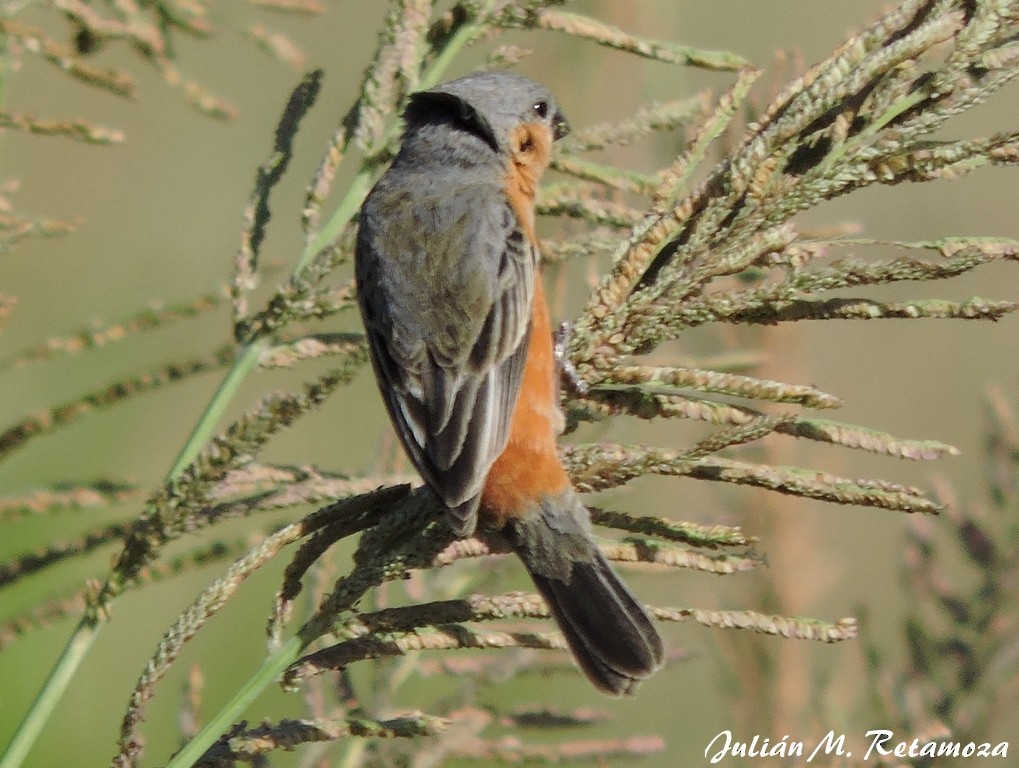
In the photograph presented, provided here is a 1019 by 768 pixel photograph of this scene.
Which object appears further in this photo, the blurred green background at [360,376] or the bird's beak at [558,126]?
the bird's beak at [558,126]

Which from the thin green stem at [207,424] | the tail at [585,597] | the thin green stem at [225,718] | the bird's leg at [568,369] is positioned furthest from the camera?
the tail at [585,597]

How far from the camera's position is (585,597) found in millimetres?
2277

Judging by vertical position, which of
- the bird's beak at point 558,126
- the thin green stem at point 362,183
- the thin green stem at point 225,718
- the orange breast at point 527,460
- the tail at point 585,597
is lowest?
the thin green stem at point 225,718

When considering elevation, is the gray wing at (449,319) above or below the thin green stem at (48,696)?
above

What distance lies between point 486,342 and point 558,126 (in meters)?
0.99

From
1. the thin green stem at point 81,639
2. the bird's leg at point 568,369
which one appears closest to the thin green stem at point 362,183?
the thin green stem at point 81,639

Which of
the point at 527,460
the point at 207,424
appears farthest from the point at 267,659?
the point at 527,460

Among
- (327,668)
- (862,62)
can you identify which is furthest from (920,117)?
(327,668)

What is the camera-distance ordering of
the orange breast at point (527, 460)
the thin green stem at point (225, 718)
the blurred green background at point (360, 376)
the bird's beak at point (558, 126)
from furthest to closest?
the bird's beak at point (558, 126) → the blurred green background at point (360, 376) → the orange breast at point (527, 460) → the thin green stem at point (225, 718)

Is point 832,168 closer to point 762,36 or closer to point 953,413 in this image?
point 953,413

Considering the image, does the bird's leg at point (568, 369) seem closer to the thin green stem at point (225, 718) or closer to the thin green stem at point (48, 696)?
the thin green stem at point (225, 718)

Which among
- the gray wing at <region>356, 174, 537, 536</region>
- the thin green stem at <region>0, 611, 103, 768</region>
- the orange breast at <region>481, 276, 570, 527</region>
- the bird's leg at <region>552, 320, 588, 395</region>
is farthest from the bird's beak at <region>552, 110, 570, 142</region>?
the thin green stem at <region>0, 611, 103, 768</region>

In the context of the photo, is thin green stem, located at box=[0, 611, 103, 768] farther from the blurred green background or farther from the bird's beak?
the bird's beak

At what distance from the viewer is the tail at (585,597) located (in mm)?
2178
